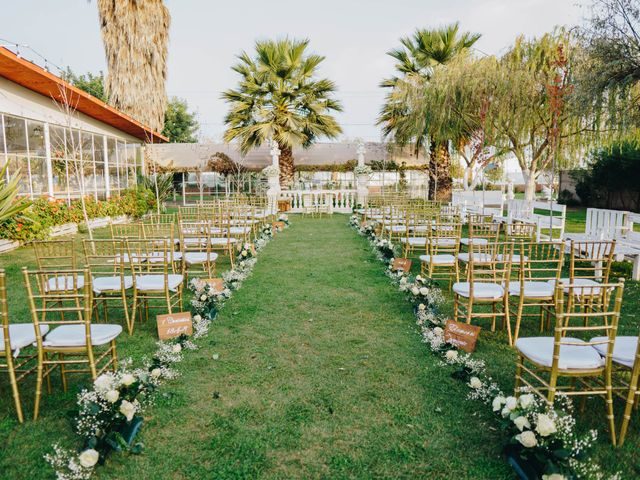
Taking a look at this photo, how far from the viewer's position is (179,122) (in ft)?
110

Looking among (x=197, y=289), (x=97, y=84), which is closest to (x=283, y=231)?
(x=197, y=289)

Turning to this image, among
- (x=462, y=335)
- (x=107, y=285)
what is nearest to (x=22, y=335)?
(x=107, y=285)

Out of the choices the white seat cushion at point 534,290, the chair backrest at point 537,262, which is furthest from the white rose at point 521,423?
the white seat cushion at point 534,290

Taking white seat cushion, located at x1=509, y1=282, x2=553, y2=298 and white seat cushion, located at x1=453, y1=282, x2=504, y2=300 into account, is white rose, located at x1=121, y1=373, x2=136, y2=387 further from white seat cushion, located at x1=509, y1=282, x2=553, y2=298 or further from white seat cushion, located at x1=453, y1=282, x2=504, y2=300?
white seat cushion, located at x1=509, y1=282, x2=553, y2=298

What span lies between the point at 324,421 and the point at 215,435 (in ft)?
2.27

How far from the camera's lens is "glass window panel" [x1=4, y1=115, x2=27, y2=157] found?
9.75 metres

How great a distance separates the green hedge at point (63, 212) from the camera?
900 centimetres

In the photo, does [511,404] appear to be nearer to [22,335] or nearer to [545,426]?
[545,426]

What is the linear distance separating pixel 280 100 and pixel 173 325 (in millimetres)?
13677

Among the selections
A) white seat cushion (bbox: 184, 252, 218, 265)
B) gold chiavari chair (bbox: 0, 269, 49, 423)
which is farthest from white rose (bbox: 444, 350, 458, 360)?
white seat cushion (bbox: 184, 252, 218, 265)

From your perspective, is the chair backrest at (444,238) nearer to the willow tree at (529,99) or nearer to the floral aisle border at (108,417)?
the floral aisle border at (108,417)

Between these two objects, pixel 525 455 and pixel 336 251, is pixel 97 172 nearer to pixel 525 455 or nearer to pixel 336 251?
pixel 336 251

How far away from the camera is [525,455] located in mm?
2301

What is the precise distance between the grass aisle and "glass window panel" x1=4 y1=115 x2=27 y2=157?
811 centimetres
